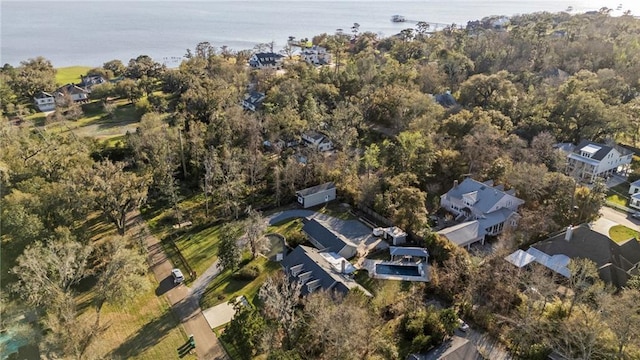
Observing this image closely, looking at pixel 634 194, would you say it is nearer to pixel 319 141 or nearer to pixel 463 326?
pixel 463 326

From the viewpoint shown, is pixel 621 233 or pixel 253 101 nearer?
pixel 621 233

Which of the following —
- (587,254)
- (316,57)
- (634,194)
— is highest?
(316,57)

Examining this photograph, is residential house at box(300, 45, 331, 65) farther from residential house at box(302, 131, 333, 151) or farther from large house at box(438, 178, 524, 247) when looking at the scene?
large house at box(438, 178, 524, 247)

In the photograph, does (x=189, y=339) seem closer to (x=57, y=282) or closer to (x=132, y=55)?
(x=57, y=282)

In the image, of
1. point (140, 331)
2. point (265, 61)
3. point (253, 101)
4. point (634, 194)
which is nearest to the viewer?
point (140, 331)

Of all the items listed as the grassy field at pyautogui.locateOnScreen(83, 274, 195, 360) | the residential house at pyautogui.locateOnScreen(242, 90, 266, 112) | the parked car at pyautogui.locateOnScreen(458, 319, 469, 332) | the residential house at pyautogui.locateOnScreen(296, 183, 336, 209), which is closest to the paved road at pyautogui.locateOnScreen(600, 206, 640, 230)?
the parked car at pyautogui.locateOnScreen(458, 319, 469, 332)

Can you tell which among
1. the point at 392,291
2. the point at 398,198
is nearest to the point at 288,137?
the point at 398,198

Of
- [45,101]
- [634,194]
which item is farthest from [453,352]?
[45,101]
